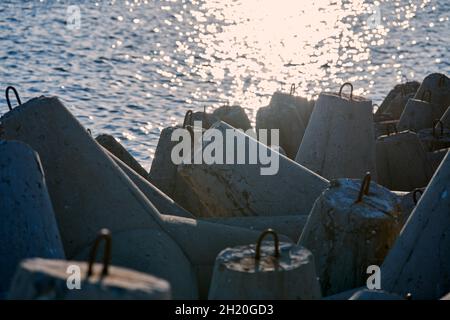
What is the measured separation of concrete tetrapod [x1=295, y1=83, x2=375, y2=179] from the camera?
647 cm

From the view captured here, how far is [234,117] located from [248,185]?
114 inches

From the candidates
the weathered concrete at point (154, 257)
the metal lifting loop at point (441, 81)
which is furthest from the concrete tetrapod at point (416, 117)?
the weathered concrete at point (154, 257)

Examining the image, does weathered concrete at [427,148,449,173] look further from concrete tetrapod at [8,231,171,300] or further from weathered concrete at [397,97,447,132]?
concrete tetrapod at [8,231,171,300]

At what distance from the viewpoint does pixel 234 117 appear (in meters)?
8.52

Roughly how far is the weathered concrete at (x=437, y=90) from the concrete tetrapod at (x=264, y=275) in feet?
18.6

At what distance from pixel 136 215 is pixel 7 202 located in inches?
32.5

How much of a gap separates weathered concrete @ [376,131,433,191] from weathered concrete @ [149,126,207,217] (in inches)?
58.8

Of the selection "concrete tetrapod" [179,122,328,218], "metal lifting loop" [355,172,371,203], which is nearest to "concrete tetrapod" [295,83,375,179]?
"concrete tetrapod" [179,122,328,218]

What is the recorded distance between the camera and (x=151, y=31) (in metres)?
21.8

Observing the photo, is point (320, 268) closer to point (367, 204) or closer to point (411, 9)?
point (367, 204)

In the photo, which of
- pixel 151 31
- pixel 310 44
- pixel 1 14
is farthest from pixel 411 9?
pixel 1 14

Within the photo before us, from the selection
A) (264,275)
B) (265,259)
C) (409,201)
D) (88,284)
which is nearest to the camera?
(88,284)

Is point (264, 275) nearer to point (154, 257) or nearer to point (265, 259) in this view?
point (265, 259)

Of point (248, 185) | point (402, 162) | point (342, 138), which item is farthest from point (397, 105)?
point (248, 185)
